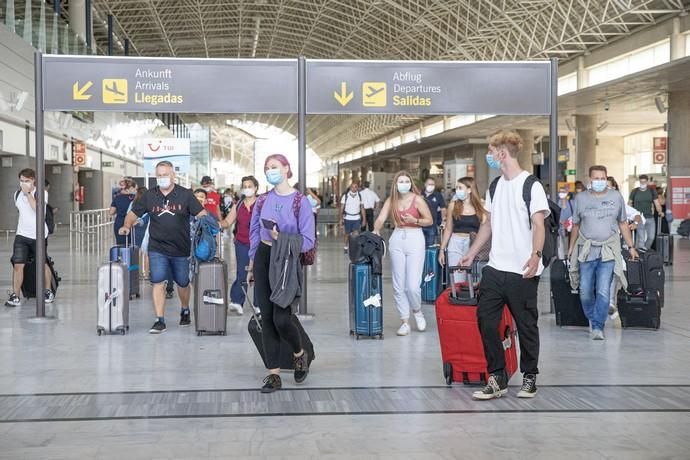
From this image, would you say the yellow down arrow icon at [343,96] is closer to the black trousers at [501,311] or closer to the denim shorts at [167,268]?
the denim shorts at [167,268]

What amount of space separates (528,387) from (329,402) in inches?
52.9

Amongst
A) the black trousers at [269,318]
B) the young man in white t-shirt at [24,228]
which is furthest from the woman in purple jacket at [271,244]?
the young man in white t-shirt at [24,228]

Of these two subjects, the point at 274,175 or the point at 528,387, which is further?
the point at 274,175

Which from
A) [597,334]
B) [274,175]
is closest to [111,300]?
[274,175]

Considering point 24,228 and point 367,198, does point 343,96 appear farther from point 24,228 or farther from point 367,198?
point 367,198

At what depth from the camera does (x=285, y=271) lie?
6031 millimetres

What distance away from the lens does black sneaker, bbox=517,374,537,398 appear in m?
5.86

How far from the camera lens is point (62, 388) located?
6.18m

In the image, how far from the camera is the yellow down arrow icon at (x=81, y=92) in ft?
31.6

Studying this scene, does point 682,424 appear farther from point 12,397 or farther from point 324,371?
point 12,397

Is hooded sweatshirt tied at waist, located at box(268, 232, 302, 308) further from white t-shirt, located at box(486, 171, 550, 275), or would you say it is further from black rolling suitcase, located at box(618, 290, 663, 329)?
black rolling suitcase, located at box(618, 290, 663, 329)

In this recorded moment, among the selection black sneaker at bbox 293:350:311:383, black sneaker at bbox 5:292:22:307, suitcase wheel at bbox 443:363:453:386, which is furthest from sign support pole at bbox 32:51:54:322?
suitcase wheel at bbox 443:363:453:386

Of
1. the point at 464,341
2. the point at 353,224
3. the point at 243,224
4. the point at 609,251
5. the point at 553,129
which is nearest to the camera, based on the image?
the point at 464,341

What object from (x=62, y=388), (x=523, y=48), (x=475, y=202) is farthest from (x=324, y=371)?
(x=523, y=48)
